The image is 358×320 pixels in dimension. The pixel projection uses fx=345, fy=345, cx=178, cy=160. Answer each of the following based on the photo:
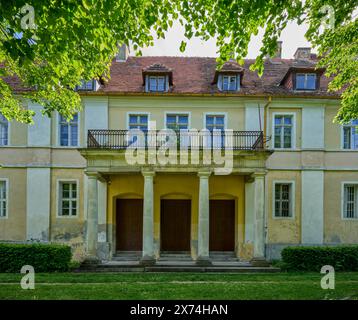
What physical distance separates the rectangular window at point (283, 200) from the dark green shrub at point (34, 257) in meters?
10.5

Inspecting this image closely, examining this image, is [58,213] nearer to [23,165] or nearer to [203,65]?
[23,165]

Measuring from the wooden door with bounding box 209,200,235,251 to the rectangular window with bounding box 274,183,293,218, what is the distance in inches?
90.2

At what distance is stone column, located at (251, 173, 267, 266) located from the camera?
14.4 metres

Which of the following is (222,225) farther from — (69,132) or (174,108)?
(69,132)

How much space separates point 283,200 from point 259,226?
387cm

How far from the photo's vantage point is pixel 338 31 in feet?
30.7

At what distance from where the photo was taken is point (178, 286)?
10398 millimetres

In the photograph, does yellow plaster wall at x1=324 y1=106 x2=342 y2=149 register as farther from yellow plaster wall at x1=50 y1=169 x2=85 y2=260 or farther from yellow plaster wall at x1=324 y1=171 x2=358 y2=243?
yellow plaster wall at x1=50 y1=169 x2=85 y2=260

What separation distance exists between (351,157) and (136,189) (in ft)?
36.7

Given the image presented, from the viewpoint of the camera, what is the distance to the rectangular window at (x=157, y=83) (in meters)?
18.0

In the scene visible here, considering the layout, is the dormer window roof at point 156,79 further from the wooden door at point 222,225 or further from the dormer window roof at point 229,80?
the wooden door at point 222,225

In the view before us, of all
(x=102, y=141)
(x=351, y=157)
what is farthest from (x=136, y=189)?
(x=351, y=157)

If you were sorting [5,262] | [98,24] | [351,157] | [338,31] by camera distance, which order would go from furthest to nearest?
[351,157] < [5,262] < [338,31] < [98,24]

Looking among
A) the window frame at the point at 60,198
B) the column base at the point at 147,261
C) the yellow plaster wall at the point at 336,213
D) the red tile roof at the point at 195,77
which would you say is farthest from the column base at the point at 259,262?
the window frame at the point at 60,198
